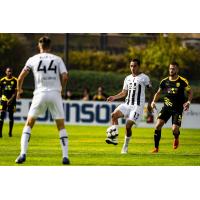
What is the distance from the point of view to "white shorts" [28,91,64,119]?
12281 mm

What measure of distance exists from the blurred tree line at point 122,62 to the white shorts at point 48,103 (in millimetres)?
11476

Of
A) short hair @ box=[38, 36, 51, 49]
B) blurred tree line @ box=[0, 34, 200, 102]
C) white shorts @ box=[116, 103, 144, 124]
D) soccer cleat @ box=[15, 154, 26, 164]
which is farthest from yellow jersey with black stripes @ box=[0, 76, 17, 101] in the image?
short hair @ box=[38, 36, 51, 49]

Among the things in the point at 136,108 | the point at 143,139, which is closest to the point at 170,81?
the point at 136,108

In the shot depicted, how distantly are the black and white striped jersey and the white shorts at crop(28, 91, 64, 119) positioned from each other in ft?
8.06

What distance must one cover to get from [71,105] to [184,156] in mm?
8975

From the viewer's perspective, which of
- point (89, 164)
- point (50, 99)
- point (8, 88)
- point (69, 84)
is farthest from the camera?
point (69, 84)

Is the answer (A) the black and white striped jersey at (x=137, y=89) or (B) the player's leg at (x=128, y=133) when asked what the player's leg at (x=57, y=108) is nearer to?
(B) the player's leg at (x=128, y=133)

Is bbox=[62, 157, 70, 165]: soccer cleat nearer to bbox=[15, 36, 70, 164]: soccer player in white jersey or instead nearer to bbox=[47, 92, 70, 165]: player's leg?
bbox=[47, 92, 70, 165]: player's leg

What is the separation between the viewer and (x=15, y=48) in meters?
23.8

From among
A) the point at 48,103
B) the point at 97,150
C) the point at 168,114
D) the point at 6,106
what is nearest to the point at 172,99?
the point at 168,114

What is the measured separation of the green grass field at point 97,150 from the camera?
13.5 meters

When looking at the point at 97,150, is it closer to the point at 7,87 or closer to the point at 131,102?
the point at 131,102

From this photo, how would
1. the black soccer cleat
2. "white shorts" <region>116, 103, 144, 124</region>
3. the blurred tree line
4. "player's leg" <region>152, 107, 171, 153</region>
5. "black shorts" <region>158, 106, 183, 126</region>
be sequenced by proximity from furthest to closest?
the blurred tree line < "black shorts" <region>158, 106, 183, 126</region> < "player's leg" <region>152, 107, 171, 153</region> < "white shorts" <region>116, 103, 144, 124</region> < the black soccer cleat

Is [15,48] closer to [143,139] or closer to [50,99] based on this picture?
[143,139]
